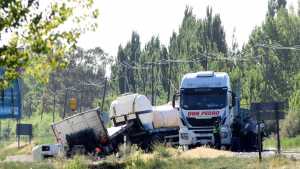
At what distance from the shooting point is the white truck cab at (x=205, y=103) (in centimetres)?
3656

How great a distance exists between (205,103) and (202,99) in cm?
23

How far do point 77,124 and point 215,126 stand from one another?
730cm

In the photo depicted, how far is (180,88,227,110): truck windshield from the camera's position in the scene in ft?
120

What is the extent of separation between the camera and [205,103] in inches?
1444

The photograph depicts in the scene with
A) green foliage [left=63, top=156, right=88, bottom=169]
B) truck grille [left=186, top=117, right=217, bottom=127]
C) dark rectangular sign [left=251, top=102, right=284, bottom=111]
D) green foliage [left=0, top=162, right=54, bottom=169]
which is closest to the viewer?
dark rectangular sign [left=251, top=102, right=284, bottom=111]

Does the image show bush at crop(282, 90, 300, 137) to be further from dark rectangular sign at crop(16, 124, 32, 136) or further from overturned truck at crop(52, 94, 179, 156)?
dark rectangular sign at crop(16, 124, 32, 136)

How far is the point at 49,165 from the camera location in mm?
34000

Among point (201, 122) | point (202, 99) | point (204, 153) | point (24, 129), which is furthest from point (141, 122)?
point (24, 129)

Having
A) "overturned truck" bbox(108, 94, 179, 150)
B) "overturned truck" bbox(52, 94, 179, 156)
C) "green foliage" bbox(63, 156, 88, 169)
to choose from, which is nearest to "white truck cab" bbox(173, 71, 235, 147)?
"overturned truck" bbox(52, 94, 179, 156)

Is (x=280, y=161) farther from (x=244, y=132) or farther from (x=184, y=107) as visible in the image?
(x=244, y=132)

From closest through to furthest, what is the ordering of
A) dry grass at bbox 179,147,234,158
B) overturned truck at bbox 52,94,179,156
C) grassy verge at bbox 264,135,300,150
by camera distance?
dry grass at bbox 179,147,234,158, overturned truck at bbox 52,94,179,156, grassy verge at bbox 264,135,300,150

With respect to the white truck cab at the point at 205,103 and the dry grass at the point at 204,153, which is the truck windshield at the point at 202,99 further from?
the dry grass at the point at 204,153

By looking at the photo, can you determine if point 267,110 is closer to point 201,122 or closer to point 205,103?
point 205,103

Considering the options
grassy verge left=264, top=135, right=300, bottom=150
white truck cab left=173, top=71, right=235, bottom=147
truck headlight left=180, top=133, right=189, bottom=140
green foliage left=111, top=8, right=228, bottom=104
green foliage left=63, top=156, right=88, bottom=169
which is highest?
green foliage left=111, top=8, right=228, bottom=104
